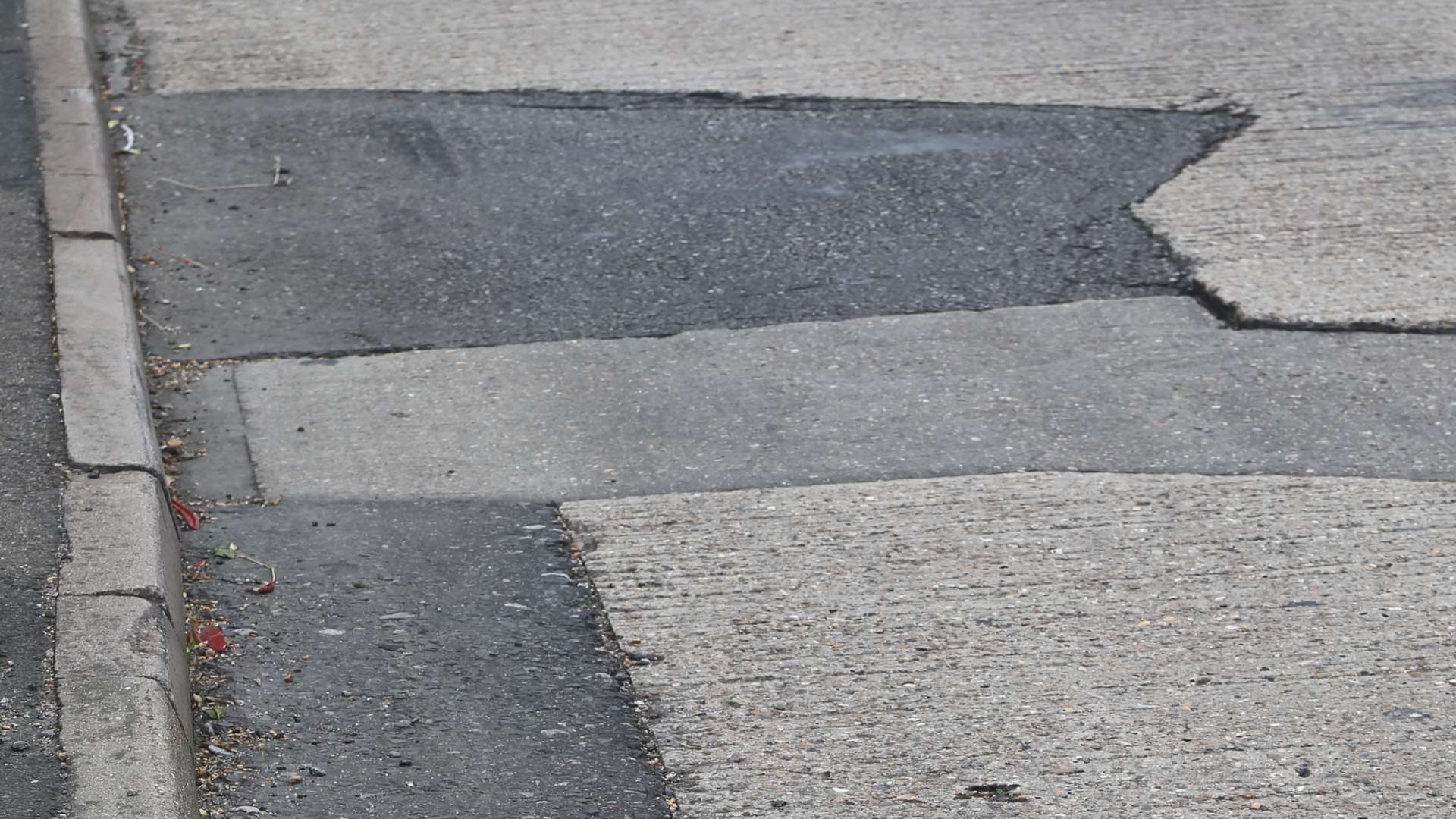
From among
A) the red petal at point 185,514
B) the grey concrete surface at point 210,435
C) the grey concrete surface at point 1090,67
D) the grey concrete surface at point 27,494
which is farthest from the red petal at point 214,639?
the grey concrete surface at point 1090,67

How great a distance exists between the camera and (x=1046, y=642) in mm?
4184

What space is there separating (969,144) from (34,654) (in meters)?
4.50

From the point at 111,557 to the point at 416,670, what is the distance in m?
0.77

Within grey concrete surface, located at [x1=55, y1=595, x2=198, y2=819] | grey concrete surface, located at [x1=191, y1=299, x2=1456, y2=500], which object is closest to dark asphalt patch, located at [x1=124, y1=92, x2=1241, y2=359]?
grey concrete surface, located at [x1=191, y1=299, x2=1456, y2=500]

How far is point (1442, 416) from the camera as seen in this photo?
5.25 m

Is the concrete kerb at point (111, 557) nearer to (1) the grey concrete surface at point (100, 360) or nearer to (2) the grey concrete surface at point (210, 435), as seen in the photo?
(1) the grey concrete surface at point (100, 360)

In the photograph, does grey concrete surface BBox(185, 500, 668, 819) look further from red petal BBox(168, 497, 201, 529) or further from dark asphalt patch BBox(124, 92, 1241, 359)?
dark asphalt patch BBox(124, 92, 1241, 359)

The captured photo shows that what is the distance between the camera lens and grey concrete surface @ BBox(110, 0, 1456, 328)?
21.3 feet

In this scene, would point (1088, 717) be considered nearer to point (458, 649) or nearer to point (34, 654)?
point (458, 649)

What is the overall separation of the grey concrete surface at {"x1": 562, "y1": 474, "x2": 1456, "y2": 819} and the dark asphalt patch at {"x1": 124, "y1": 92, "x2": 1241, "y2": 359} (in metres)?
1.38

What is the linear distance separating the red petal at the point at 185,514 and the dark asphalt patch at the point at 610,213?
1.08 m

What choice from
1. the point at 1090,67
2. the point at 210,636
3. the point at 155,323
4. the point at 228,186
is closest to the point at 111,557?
the point at 210,636

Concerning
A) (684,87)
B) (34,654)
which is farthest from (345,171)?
(34,654)

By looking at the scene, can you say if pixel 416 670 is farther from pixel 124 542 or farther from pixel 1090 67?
pixel 1090 67
